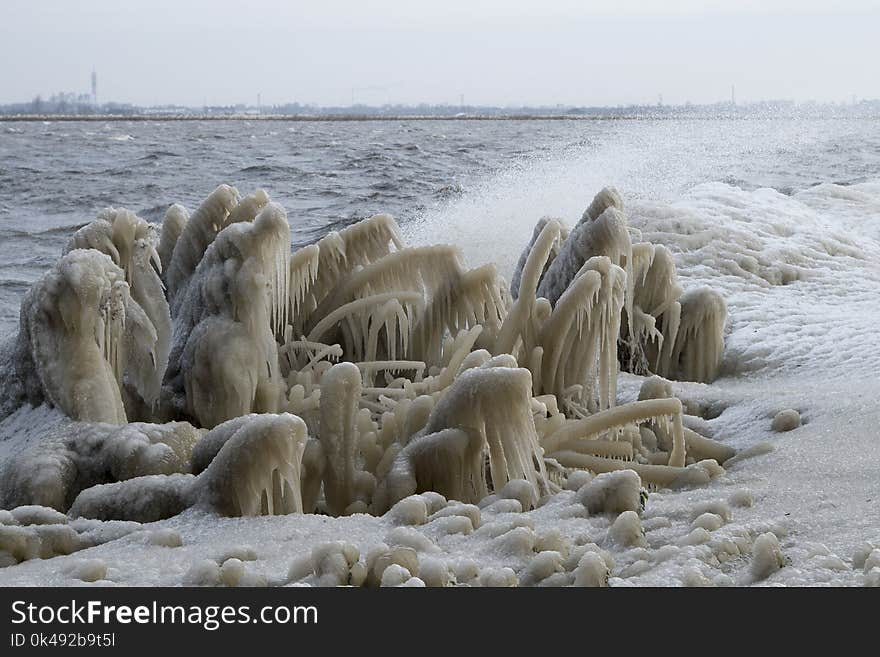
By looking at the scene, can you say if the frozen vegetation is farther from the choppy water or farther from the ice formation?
the choppy water

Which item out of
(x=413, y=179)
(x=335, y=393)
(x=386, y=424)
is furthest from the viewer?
(x=413, y=179)

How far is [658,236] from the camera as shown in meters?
8.84

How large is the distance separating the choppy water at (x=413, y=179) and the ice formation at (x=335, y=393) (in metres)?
5.54

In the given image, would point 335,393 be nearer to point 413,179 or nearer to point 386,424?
point 386,424

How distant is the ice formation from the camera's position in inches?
116

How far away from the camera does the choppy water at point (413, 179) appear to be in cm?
1290

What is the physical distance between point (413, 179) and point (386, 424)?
67.9ft

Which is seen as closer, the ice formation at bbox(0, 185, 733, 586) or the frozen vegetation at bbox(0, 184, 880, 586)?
the frozen vegetation at bbox(0, 184, 880, 586)

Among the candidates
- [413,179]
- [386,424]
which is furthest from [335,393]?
[413,179]

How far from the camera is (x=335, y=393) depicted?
11.2 feet
